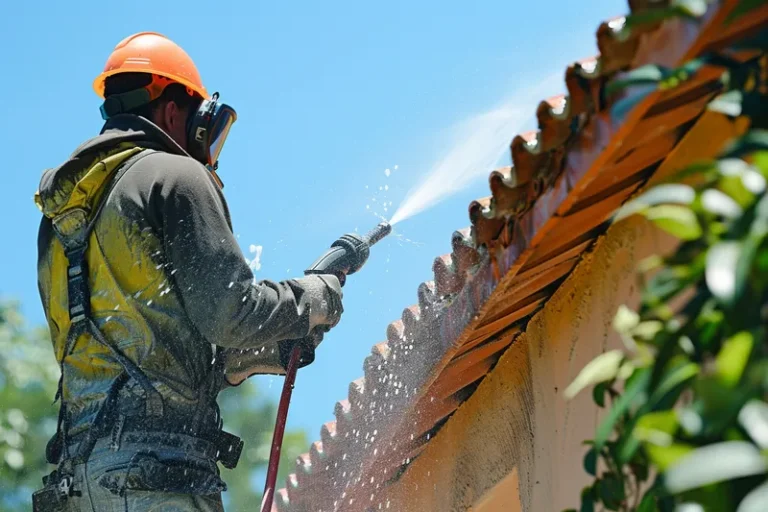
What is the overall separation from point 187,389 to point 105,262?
521 mm

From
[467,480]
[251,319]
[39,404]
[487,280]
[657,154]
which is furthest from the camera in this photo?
[39,404]

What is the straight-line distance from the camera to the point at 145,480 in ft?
12.4

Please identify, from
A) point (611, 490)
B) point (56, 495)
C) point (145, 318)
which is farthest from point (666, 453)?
point (56, 495)

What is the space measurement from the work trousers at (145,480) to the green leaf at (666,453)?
2.41 meters

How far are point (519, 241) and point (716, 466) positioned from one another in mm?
1850

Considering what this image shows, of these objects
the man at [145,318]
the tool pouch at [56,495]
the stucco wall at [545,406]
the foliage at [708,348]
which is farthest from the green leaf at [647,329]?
the tool pouch at [56,495]

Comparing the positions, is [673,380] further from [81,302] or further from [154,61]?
[154,61]

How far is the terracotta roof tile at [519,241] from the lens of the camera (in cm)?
263

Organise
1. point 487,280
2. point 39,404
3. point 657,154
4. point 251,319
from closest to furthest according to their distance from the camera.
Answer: point 657,154
point 487,280
point 251,319
point 39,404

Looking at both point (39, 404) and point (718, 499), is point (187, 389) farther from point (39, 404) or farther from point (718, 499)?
point (39, 404)

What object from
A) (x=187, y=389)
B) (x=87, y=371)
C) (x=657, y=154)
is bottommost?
(x=657, y=154)

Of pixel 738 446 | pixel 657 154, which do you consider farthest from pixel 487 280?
pixel 738 446

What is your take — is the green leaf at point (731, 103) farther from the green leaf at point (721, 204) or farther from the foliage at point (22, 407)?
the foliage at point (22, 407)

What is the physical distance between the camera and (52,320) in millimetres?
4227
